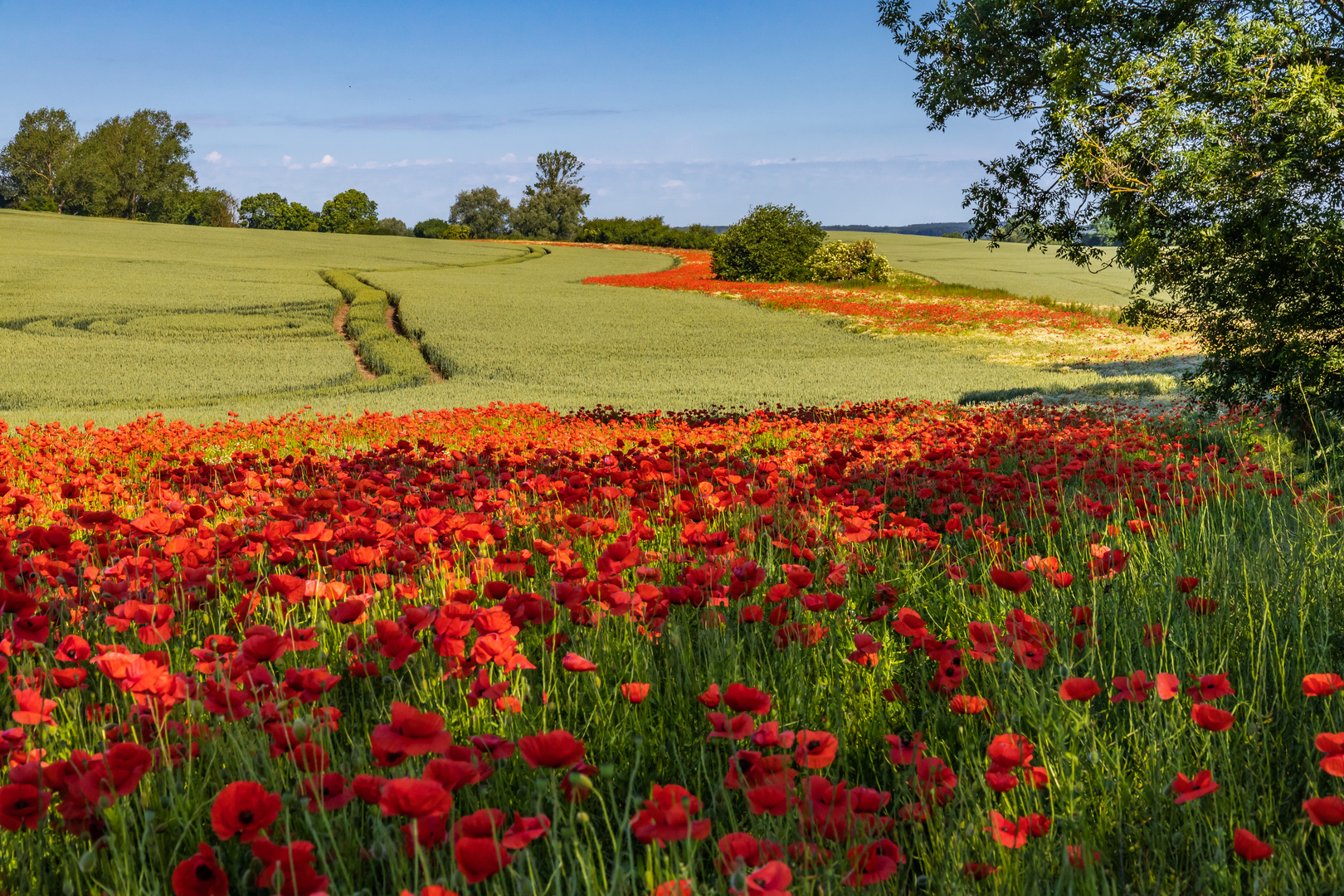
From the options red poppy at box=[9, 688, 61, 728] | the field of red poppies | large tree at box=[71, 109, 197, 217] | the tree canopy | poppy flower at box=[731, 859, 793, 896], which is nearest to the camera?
poppy flower at box=[731, 859, 793, 896]

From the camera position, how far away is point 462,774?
1.23 meters

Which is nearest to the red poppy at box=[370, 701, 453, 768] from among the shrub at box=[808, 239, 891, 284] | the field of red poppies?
the field of red poppies

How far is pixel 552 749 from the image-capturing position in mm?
1262

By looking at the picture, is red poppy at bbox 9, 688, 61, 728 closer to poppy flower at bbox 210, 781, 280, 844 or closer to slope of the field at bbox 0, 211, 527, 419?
poppy flower at bbox 210, 781, 280, 844

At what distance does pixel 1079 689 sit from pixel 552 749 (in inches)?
38.3

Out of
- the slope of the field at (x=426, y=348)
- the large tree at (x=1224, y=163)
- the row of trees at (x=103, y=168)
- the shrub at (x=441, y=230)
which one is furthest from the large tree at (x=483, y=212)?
the large tree at (x=1224, y=163)

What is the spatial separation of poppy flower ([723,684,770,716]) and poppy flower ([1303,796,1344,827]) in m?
0.81

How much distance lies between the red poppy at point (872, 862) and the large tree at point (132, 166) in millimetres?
104169

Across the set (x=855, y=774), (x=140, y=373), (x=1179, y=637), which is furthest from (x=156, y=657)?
(x=140, y=373)

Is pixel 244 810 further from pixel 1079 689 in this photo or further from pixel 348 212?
pixel 348 212

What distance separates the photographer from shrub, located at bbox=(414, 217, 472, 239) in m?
90.9

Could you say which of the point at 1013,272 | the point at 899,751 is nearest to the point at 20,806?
the point at 899,751

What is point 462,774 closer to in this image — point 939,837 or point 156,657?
point 939,837

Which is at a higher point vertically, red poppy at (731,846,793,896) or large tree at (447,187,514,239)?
large tree at (447,187,514,239)
